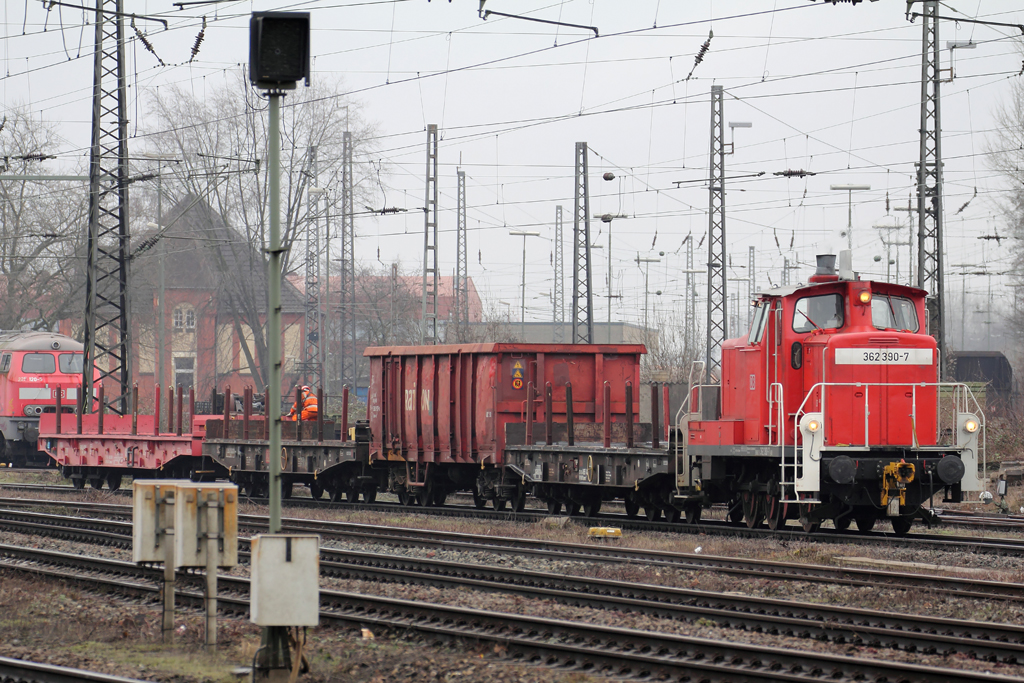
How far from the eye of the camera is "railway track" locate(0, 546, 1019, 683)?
24.4 feet

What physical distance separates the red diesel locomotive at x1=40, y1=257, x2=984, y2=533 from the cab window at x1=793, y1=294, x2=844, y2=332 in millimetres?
19

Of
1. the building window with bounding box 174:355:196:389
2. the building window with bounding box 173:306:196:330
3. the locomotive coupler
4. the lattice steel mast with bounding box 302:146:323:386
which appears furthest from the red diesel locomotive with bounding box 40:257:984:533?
the building window with bounding box 173:306:196:330

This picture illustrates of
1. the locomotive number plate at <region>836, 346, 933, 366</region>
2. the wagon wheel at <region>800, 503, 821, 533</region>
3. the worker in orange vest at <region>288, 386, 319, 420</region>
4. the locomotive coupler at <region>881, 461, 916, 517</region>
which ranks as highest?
the locomotive number plate at <region>836, 346, 933, 366</region>

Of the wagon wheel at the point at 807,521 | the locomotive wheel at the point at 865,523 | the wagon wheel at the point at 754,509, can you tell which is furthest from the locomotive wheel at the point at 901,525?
the wagon wheel at the point at 754,509

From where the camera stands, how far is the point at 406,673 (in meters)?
7.79

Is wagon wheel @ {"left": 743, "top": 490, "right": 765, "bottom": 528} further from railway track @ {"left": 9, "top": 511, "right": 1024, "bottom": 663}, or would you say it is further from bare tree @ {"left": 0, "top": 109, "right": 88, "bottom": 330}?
bare tree @ {"left": 0, "top": 109, "right": 88, "bottom": 330}

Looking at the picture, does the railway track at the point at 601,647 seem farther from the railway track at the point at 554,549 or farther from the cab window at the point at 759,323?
the cab window at the point at 759,323

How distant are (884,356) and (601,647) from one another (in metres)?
7.15

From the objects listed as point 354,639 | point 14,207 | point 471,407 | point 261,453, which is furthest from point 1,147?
point 354,639

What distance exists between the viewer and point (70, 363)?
3328cm

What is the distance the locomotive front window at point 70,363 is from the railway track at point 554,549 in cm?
1372

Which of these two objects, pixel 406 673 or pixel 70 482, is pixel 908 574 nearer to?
pixel 406 673

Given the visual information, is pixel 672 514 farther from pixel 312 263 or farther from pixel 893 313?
pixel 312 263

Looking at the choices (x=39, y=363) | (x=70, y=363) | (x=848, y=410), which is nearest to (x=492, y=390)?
(x=848, y=410)
